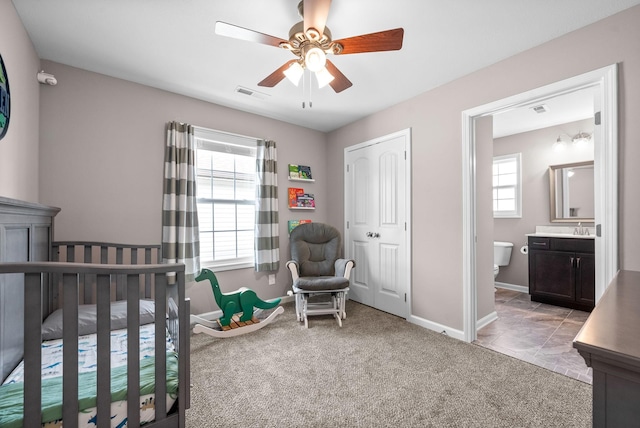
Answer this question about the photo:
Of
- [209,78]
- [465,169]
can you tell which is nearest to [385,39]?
[465,169]

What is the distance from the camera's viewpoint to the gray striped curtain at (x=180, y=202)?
8.91 feet

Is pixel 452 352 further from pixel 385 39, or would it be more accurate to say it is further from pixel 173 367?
pixel 385 39

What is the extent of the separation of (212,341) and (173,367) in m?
1.43

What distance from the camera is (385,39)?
59.2 inches

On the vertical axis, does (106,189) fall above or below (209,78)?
below

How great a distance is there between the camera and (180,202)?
2.79 metres

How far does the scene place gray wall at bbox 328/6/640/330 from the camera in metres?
1.73

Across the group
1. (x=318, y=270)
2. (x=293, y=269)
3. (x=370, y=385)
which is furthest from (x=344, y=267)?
(x=370, y=385)

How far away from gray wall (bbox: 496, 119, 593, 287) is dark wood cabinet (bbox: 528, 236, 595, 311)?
0.50 m

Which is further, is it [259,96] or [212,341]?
[259,96]

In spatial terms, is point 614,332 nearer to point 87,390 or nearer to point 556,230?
point 87,390

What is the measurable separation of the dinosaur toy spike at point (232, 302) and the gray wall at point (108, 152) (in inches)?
17.1

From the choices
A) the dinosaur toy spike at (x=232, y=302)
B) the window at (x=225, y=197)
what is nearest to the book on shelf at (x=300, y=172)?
the window at (x=225, y=197)

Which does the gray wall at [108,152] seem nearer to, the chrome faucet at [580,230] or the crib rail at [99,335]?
the crib rail at [99,335]
